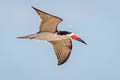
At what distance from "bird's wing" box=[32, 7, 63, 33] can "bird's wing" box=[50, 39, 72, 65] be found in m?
1.73

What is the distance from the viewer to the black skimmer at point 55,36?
100ft

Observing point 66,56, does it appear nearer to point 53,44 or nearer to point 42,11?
point 53,44

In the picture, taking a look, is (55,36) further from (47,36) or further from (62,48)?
(62,48)

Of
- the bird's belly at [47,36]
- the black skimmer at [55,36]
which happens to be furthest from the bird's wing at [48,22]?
the bird's belly at [47,36]

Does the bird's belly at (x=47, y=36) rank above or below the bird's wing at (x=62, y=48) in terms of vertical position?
above

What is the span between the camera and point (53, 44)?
107 feet

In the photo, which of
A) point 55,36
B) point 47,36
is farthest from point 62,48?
point 47,36

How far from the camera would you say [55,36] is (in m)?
31.1

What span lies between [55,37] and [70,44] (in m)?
Result: 2.15

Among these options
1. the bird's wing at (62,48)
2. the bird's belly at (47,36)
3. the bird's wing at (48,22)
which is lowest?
the bird's wing at (62,48)

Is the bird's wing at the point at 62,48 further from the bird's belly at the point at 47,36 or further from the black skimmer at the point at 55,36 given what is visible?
the bird's belly at the point at 47,36

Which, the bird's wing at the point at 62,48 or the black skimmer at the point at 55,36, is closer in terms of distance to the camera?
the black skimmer at the point at 55,36

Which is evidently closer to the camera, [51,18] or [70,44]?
[51,18]

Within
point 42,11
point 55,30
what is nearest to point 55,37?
point 55,30
